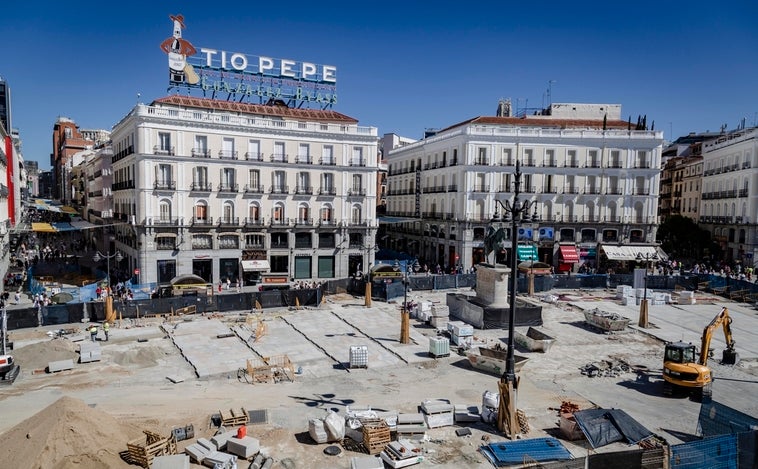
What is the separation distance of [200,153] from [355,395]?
110ft

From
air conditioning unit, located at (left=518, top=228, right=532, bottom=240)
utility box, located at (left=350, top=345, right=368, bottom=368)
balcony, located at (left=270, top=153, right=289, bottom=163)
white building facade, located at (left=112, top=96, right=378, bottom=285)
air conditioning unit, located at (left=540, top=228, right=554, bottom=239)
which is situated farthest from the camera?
air conditioning unit, located at (left=540, top=228, right=554, bottom=239)

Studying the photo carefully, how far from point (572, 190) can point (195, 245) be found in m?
40.6

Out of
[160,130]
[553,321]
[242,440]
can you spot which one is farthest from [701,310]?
[160,130]

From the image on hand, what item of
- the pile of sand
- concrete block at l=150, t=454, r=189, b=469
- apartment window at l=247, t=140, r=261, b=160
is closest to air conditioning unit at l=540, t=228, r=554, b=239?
apartment window at l=247, t=140, r=261, b=160

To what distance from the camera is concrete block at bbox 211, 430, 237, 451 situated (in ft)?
51.2

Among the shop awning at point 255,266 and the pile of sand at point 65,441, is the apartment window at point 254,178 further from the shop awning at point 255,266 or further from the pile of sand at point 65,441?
the pile of sand at point 65,441

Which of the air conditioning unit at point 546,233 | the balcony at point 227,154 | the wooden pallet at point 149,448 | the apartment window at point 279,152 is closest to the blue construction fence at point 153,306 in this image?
the balcony at point 227,154

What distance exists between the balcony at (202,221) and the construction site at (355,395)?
45.0ft

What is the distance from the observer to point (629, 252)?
58.3m

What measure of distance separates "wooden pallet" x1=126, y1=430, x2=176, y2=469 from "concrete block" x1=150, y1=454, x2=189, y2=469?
0.34 m

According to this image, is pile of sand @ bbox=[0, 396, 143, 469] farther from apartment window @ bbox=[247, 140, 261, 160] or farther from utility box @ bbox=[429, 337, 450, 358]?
apartment window @ bbox=[247, 140, 261, 160]

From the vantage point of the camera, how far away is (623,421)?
1705cm

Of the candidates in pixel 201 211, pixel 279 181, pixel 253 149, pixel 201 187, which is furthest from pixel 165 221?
pixel 279 181

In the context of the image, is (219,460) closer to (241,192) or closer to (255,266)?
(255,266)
